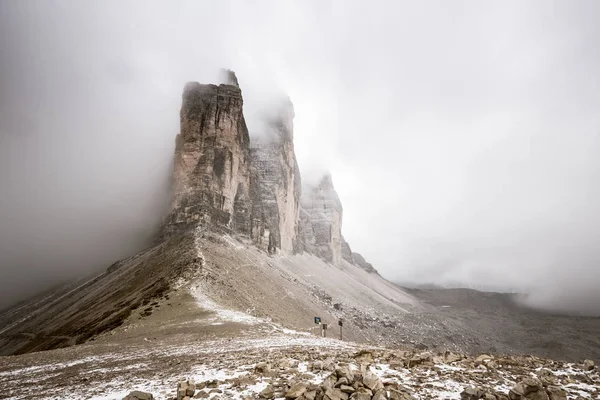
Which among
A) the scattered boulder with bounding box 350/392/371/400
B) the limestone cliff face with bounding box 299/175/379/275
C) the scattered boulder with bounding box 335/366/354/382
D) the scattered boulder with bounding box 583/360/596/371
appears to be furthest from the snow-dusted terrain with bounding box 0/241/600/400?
the limestone cliff face with bounding box 299/175/379/275

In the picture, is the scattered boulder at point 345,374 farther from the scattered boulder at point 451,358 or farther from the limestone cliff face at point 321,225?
the limestone cliff face at point 321,225

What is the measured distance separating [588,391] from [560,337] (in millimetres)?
201490

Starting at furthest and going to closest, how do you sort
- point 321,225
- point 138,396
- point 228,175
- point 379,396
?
point 321,225, point 228,175, point 138,396, point 379,396

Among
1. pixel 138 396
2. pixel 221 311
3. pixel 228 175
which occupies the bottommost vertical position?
pixel 221 311

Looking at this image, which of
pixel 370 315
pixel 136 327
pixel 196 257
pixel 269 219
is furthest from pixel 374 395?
pixel 269 219

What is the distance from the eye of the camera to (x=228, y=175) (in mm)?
85438

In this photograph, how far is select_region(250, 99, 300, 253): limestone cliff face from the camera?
10106 cm

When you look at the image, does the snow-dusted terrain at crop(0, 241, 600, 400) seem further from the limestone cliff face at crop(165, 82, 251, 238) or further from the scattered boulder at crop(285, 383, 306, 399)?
the limestone cliff face at crop(165, 82, 251, 238)

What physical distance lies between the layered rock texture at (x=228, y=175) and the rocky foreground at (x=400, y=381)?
66.3 m

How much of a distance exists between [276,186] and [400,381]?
373 feet

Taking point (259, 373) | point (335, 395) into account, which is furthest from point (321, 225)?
point (335, 395)

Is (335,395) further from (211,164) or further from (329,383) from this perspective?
(211,164)

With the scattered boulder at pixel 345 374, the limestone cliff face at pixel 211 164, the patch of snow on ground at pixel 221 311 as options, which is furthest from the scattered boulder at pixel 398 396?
the limestone cliff face at pixel 211 164

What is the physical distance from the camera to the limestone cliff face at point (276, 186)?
101062 mm
